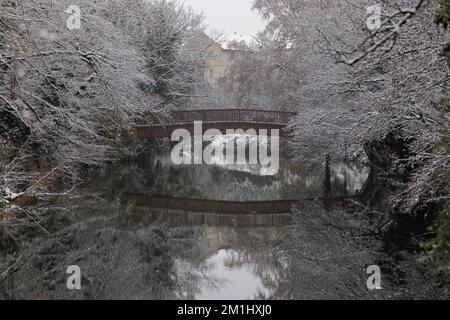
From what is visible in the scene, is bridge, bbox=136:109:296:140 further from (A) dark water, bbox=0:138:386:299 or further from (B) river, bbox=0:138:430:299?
(A) dark water, bbox=0:138:386:299

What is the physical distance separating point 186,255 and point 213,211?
5211 millimetres

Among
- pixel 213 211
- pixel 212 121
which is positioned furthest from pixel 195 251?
pixel 212 121

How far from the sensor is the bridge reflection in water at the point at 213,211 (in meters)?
13.0

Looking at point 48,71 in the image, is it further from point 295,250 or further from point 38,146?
point 295,250

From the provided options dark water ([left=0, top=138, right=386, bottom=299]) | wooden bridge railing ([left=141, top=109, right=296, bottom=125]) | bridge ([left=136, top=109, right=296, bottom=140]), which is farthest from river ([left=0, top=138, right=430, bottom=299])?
wooden bridge railing ([left=141, top=109, right=296, bottom=125])

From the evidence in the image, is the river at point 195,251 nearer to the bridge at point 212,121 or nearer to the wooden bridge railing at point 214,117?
the bridge at point 212,121

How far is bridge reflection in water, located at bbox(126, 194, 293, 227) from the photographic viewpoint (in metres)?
13.0

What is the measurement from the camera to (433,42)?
9.78 meters

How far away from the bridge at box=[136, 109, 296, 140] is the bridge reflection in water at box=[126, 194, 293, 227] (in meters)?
6.63

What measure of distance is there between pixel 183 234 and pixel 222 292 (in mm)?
4152

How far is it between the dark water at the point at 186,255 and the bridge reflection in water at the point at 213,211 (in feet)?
0.54
